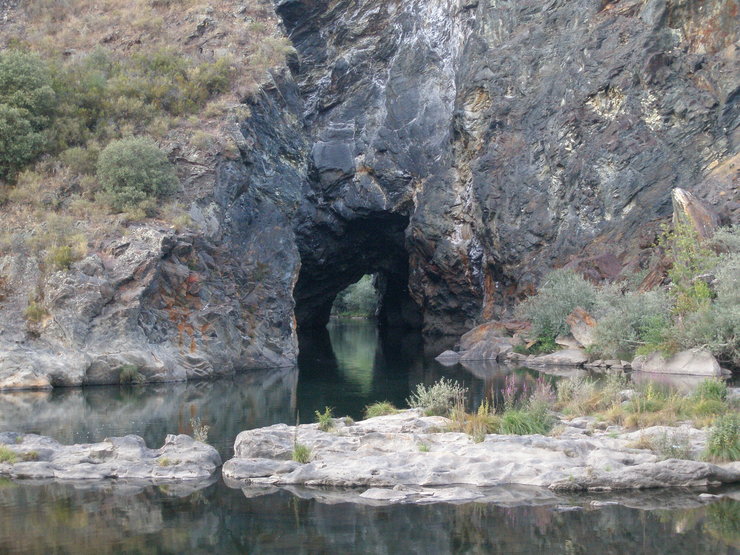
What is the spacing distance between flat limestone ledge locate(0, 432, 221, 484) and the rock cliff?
12.9 meters

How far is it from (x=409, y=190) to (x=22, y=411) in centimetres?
3339

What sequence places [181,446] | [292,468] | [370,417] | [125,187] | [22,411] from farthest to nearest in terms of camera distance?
[125,187]
[22,411]
[370,417]
[181,446]
[292,468]

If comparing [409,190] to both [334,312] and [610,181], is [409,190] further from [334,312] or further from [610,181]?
[334,312]

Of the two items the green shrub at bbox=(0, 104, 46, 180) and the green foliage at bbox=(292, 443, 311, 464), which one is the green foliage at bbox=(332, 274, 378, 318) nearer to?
the green shrub at bbox=(0, 104, 46, 180)

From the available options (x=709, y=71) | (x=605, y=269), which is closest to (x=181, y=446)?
(x=605, y=269)

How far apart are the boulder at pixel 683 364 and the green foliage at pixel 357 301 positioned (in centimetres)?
7289

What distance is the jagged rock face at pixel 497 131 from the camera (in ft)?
133

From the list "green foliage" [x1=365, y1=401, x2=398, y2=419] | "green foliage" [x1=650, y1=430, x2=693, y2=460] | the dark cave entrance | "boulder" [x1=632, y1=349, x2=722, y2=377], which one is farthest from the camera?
the dark cave entrance

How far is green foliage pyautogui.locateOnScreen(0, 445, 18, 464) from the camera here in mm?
13680

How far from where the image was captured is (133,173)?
110ft

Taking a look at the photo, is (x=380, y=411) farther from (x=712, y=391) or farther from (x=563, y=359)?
(x=563, y=359)

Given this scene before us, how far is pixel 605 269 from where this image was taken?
39875 mm

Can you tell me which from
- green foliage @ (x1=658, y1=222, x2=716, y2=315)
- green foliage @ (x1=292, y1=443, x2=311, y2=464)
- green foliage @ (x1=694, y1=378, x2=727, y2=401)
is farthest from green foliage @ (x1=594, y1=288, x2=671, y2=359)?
green foliage @ (x1=292, y1=443, x2=311, y2=464)

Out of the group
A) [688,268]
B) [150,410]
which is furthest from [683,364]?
[150,410]
